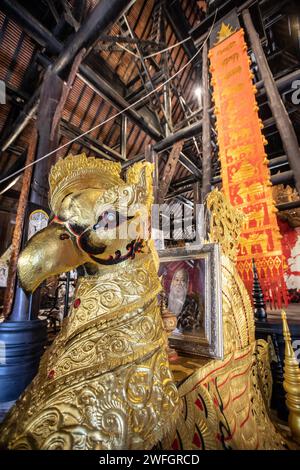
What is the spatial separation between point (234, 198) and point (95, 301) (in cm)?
215

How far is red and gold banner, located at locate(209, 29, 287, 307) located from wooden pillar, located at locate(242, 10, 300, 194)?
0.67ft

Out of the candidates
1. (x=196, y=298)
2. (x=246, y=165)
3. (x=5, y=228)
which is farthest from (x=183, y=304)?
(x=5, y=228)

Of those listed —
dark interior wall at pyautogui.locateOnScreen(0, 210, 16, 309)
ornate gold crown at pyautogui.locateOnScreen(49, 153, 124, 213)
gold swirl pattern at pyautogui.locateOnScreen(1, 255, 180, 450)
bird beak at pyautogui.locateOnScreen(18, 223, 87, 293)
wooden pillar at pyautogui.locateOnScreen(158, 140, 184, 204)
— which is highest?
wooden pillar at pyautogui.locateOnScreen(158, 140, 184, 204)

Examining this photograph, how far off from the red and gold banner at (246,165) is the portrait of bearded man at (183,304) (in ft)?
3.35

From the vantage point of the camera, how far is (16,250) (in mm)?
1999

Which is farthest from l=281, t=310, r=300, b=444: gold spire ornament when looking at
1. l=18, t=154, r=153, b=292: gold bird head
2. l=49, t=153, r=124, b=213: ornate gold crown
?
l=49, t=153, r=124, b=213: ornate gold crown

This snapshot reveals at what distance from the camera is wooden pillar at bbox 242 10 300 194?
2289mm

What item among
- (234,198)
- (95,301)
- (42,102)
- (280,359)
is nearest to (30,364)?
(95,301)

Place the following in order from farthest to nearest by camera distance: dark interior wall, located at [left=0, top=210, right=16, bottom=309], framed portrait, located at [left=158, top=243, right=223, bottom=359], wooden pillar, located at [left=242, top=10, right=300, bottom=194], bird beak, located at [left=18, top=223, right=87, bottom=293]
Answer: dark interior wall, located at [left=0, top=210, right=16, bottom=309] < wooden pillar, located at [left=242, top=10, right=300, bottom=194] < framed portrait, located at [left=158, top=243, right=223, bottom=359] < bird beak, located at [left=18, top=223, right=87, bottom=293]

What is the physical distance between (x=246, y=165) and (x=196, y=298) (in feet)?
6.34

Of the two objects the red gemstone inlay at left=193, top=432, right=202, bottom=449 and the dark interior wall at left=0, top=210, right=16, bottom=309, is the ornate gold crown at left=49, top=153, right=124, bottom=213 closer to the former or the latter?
the red gemstone inlay at left=193, top=432, right=202, bottom=449

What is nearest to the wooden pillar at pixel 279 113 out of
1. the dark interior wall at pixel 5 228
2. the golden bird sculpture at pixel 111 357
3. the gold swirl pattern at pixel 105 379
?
the golden bird sculpture at pixel 111 357

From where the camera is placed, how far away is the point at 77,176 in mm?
746

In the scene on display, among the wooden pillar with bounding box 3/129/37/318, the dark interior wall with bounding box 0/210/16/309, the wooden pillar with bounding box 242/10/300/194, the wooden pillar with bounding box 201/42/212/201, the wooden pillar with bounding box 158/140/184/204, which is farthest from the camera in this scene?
the dark interior wall with bounding box 0/210/16/309
